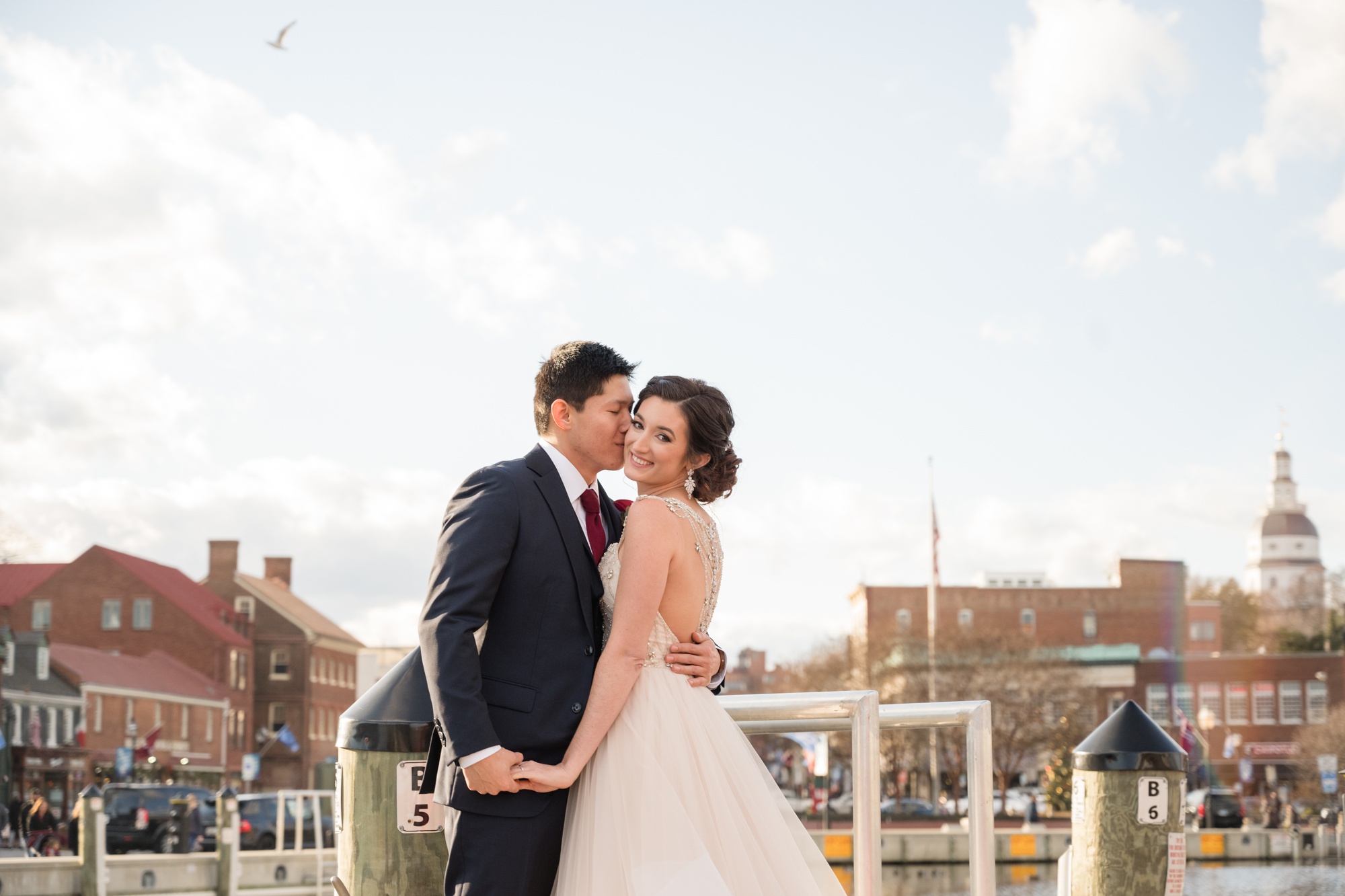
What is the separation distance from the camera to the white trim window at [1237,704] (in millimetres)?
71000

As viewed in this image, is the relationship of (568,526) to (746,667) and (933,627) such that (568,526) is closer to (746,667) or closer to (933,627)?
(933,627)

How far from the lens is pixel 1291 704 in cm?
7062

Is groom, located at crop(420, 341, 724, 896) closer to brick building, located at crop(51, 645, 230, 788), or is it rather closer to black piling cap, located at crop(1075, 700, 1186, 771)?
black piling cap, located at crop(1075, 700, 1186, 771)

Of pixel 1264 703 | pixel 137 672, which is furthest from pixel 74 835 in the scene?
pixel 1264 703

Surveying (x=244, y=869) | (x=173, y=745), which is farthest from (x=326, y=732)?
(x=244, y=869)

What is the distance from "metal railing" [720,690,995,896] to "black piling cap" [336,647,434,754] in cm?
98

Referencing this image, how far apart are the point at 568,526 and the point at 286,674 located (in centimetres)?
6847

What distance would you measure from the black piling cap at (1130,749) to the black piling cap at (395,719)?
11.0 ft

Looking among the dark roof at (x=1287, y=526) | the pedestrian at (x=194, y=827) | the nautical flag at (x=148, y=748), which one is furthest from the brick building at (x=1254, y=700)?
the dark roof at (x=1287, y=526)

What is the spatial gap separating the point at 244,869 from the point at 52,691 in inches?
1343

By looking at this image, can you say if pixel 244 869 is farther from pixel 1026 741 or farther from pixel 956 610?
pixel 956 610

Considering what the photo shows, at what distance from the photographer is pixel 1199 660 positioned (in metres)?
71.9

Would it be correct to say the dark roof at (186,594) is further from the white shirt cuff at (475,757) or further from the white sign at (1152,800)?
the white shirt cuff at (475,757)

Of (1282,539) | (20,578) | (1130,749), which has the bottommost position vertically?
(1130,749)
